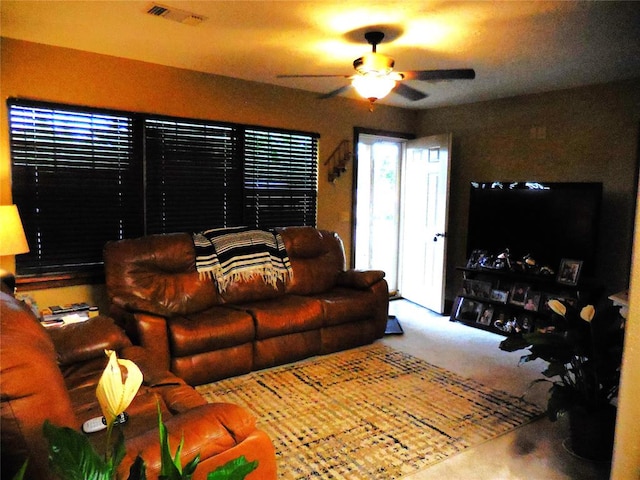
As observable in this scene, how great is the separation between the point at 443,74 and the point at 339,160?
2.46 metres

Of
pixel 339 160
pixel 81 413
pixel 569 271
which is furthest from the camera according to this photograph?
pixel 339 160

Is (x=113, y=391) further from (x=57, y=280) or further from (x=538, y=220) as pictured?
(x=538, y=220)

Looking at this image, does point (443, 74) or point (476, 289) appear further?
point (476, 289)

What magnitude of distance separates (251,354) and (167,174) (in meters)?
1.81

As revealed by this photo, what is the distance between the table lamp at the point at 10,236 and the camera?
2900mm

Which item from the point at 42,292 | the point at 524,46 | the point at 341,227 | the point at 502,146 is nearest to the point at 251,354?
the point at 42,292

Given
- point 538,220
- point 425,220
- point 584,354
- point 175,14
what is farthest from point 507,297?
point 175,14

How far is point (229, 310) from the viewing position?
11.8 feet

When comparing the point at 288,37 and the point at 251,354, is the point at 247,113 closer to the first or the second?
the point at 288,37

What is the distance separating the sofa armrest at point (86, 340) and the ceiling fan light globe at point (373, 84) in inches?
84.2

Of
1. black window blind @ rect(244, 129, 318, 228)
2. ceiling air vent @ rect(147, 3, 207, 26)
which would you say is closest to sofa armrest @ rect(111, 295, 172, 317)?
black window blind @ rect(244, 129, 318, 228)

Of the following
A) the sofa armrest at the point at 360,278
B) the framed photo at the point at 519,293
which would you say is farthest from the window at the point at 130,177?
the framed photo at the point at 519,293

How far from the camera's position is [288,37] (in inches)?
124

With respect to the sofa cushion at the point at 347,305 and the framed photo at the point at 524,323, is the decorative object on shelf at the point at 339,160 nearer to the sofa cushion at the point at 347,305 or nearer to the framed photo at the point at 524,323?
the sofa cushion at the point at 347,305
